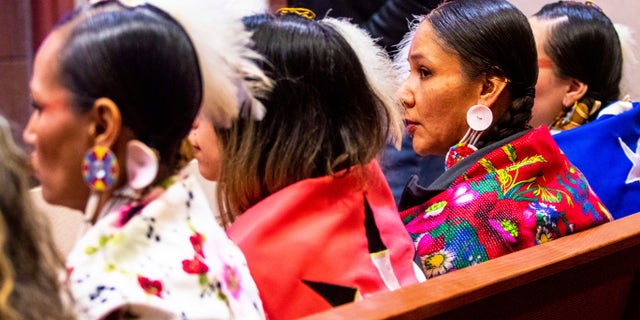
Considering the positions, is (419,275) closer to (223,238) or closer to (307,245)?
(307,245)

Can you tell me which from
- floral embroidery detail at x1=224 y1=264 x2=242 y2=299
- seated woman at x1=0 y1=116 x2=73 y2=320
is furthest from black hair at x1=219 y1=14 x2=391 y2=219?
seated woman at x1=0 y1=116 x2=73 y2=320

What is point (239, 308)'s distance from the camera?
1054mm

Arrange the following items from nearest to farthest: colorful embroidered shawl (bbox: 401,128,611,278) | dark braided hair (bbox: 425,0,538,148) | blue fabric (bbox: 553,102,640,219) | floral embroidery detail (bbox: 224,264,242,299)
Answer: floral embroidery detail (bbox: 224,264,242,299), colorful embroidered shawl (bbox: 401,128,611,278), dark braided hair (bbox: 425,0,538,148), blue fabric (bbox: 553,102,640,219)

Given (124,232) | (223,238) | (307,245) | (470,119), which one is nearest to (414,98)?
(470,119)

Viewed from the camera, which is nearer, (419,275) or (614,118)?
(419,275)

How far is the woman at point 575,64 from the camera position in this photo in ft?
6.75

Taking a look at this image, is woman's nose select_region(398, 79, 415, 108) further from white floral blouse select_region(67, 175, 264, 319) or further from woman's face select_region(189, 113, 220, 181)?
white floral blouse select_region(67, 175, 264, 319)

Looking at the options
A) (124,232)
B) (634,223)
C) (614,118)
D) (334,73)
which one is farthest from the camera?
(614,118)

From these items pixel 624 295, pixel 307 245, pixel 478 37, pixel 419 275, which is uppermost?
pixel 478 37

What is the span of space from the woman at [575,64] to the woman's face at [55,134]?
1.37 metres

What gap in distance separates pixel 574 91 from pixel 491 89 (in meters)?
0.47

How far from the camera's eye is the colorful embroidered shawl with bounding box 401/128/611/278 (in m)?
1.52

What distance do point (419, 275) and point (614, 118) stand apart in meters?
0.86

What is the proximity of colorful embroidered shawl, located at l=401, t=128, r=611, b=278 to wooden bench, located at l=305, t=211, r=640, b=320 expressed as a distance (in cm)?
7
